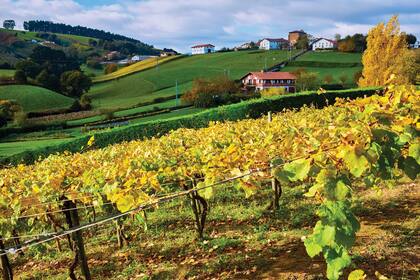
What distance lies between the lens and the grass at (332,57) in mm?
86000

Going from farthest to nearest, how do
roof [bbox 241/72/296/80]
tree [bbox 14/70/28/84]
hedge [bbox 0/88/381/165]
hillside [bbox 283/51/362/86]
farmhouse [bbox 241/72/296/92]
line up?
hillside [bbox 283/51/362/86]
tree [bbox 14/70/28/84]
roof [bbox 241/72/296/80]
farmhouse [bbox 241/72/296/92]
hedge [bbox 0/88/381/165]

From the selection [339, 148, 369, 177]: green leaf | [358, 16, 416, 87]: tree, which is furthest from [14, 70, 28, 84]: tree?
[339, 148, 369, 177]: green leaf

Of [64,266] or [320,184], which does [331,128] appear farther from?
[64,266]

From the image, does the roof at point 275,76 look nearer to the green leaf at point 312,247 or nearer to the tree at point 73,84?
the tree at point 73,84

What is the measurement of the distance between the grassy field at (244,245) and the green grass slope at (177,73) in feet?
206

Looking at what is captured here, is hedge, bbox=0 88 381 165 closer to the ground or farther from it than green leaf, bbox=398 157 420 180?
closer to the ground

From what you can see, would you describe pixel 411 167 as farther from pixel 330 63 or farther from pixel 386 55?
pixel 330 63

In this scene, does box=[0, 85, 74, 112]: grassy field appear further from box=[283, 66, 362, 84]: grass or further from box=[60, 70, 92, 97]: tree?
box=[283, 66, 362, 84]: grass

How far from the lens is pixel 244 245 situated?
786 cm

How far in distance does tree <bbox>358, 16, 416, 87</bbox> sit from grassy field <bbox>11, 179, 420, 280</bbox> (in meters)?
34.3

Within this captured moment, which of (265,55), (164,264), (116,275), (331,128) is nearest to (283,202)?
(164,264)

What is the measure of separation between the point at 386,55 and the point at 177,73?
5800cm

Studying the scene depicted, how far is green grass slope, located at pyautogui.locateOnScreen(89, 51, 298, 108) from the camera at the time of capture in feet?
267

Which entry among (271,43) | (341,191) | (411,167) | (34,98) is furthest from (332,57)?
(341,191)
